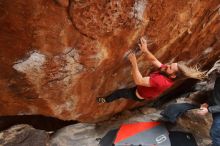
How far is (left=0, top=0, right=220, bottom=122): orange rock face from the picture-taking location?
9.95 feet

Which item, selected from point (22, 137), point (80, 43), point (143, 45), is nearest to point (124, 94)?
point (143, 45)

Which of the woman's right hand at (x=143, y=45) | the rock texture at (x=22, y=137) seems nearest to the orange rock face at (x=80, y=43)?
the woman's right hand at (x=143, y=45)

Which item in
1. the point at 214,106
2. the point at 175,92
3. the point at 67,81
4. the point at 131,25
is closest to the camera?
the point at 131,25

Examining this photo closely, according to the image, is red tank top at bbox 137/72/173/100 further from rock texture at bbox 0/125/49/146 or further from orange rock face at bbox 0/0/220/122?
rock texture at bbox 0/125/49/146

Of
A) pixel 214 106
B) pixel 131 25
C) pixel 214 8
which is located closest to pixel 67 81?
pixel 131 25

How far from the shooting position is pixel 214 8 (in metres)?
4.33

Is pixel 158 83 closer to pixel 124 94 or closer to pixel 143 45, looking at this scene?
pixel 143 45

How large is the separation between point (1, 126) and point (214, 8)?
3.38m

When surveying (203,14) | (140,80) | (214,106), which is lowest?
(214,106)

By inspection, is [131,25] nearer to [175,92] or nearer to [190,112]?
[190,112]

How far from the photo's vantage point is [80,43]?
11.1 feet

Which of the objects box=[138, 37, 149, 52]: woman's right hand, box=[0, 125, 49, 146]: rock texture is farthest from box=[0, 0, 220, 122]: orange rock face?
box=[0, 125, 49, 146]: rock texture

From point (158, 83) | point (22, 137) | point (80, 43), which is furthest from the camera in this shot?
point (22, 137)

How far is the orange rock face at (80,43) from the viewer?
3.03m
